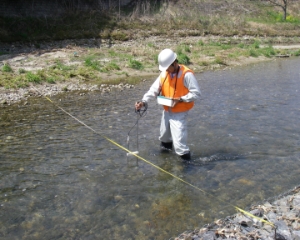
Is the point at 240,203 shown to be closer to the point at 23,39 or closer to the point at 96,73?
the point at 96,73

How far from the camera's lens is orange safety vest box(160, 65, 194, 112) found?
6986 mm

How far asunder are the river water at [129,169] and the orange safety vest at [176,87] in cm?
136

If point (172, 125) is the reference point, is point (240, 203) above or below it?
below

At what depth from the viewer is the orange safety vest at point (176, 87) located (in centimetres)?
699

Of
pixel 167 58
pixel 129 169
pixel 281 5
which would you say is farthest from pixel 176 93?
pixel 281 5

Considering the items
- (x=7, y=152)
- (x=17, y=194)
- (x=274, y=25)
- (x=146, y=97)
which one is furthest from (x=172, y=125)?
(x=274, y=25)

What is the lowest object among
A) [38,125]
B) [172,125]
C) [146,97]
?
[38,125]

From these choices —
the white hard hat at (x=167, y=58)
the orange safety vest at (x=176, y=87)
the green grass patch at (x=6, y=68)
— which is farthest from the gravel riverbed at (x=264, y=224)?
the green grass patch at (x=6, y=68)

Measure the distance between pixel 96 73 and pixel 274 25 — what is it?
31637 mm

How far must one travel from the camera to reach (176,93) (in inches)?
280

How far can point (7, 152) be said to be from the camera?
8.58m

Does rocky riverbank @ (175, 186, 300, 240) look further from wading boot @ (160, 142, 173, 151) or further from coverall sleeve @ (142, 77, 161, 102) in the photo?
coverall sleeve @ (142, 77, 161, 102)

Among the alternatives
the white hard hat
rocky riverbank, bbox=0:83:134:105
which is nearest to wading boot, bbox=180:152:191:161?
the white hard hat

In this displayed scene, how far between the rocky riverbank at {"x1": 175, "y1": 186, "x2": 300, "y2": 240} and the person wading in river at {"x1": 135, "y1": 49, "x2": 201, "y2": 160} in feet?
7.40
